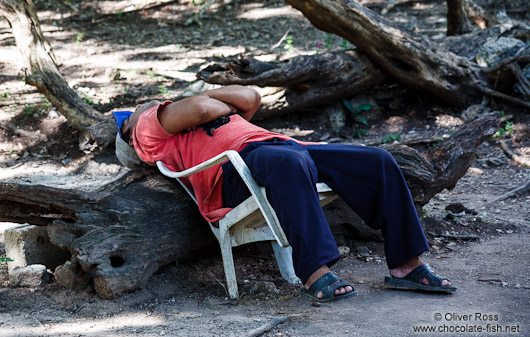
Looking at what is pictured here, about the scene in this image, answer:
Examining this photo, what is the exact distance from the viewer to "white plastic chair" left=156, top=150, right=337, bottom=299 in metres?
2.71

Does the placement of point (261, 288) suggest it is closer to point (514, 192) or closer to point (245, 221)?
point (245, 221)

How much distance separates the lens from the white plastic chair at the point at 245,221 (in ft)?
8.89

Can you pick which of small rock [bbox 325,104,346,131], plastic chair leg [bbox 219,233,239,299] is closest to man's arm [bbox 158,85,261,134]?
plastic chair leg [bbox 219,233,239,299]

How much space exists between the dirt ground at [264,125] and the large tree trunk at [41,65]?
47cm

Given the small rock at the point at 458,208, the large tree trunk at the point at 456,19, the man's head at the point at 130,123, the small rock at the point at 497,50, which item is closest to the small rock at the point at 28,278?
the man's head at the point at 130,123

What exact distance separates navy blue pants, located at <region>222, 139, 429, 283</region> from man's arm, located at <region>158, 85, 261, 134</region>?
35 centimetres

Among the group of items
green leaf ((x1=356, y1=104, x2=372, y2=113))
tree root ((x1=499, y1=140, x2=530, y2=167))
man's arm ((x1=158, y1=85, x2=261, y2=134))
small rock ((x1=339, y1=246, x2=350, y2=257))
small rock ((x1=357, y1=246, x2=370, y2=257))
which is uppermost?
man's arm ((x1=158, y1=85, x2=261, y2=134))

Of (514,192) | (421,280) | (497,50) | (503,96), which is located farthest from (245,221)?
(497,50)

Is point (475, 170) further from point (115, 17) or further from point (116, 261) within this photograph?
point (115, 17)

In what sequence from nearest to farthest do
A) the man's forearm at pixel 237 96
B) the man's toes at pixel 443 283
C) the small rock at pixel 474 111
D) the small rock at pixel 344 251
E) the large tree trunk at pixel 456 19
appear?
1. the man's toes at pixel 443 283
2. the man's forearm at pixel 237 96
3. the small rock at pixel 344 251
4. the small rock at pixel 474 111
5. the large tree trunk at pixel 456 19

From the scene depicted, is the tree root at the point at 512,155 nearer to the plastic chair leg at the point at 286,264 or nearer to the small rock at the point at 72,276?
the plastic chair leg at the point at 286,264

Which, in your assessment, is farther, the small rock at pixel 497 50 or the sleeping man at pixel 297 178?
the small rock at pixel 497 50

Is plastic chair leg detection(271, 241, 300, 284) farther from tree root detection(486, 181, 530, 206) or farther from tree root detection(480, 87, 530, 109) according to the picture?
tree root detection(480, 87, 530, 109)

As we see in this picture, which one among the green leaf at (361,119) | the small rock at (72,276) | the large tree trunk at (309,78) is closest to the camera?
the small rock at (72,276)
